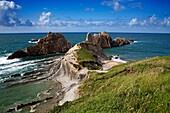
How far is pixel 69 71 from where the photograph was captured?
50312 millimetres

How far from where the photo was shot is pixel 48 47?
9769 cm

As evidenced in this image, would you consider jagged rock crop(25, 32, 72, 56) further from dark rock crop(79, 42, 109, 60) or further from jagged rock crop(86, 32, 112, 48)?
dark rock crop(79, 42, 109, 60)

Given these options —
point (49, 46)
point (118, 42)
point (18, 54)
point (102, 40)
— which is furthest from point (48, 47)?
point (118, 42)

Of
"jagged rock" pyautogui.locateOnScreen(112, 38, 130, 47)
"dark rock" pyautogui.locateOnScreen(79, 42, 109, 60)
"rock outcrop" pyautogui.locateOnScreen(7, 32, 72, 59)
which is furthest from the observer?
"jagged rock" pyautogui.locateOnScreen(112, 38, 130, 47)

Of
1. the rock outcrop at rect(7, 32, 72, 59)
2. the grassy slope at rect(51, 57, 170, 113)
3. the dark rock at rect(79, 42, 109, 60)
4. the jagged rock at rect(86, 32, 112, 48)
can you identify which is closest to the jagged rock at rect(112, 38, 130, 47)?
the jagged rock at rect(86, 32, 112, 48)

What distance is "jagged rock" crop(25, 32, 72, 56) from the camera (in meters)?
93.2

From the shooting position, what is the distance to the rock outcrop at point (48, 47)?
301 ft

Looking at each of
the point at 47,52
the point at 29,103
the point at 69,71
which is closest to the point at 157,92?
the point at 29,103

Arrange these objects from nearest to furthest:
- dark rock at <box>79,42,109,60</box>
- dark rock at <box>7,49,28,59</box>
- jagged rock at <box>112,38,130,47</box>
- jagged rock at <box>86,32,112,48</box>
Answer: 1. dark rock at <box>79,42,109,60</box>
2. dark rock at <box>7,49,28,59</box>
3. jagged rock at <box>86,32,112,48</box>
4. jagged rock at <box>112,38,130,47</box>

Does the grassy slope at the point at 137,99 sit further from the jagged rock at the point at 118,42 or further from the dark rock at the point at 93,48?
the jagged rock at the point at 118,42

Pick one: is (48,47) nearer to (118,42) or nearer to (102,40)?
(102,40)

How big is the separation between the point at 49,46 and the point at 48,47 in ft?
2.62

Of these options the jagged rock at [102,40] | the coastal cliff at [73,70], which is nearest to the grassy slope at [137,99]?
the coastal cliff at [73,70]

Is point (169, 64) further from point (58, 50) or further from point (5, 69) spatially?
point (58, 50)
